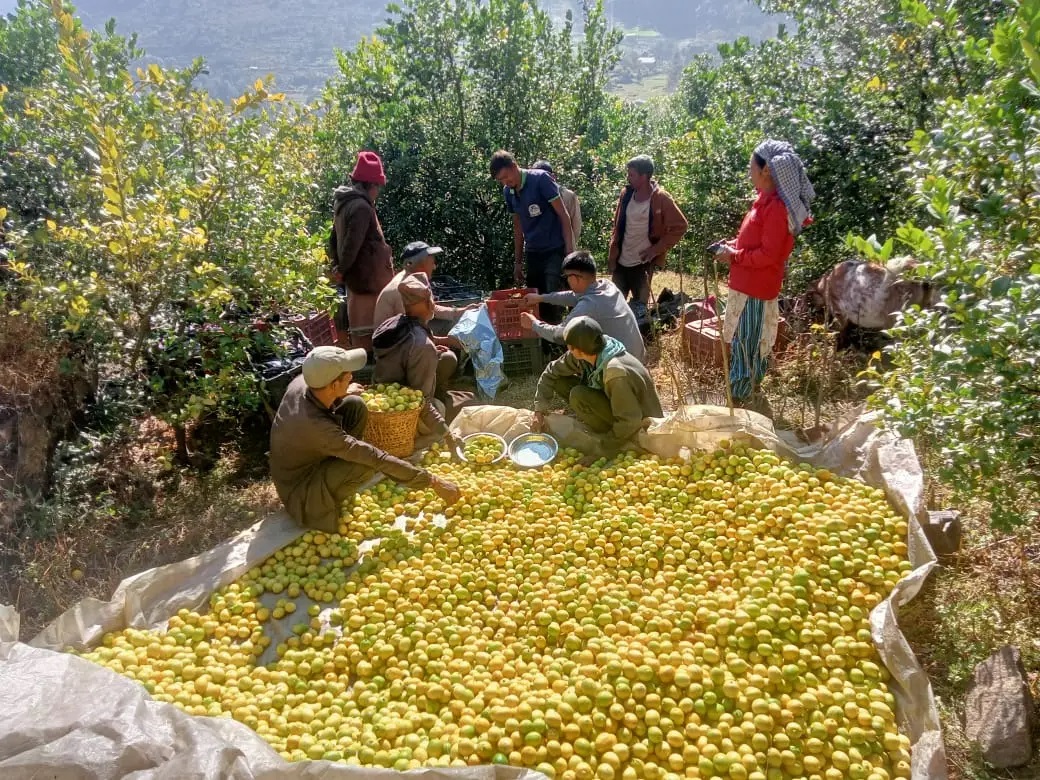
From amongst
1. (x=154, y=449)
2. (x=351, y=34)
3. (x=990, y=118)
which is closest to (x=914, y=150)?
(x=990, y=118)

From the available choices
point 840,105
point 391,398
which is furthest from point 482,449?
point 840,105

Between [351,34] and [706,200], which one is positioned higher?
[351,34]

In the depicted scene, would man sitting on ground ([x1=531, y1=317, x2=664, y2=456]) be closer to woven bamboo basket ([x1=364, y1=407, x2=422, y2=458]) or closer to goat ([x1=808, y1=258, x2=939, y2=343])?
woven bamboo basket ([x1=364, y1=407, x2=422, y2=458])

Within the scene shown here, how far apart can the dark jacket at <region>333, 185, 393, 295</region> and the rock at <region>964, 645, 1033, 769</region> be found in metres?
5.50

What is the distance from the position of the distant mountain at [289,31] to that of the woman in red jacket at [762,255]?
79.9m

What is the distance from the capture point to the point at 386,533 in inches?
173

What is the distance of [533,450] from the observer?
520cm

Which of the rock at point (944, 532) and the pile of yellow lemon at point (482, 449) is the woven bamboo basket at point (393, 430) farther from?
the rock at point (944, 532)

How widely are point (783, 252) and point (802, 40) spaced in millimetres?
4279

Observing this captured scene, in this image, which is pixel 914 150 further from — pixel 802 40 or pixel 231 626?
pixel 802 40

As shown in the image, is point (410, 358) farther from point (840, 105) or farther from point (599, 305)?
point (840, 105)

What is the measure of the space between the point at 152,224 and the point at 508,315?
3.17 m

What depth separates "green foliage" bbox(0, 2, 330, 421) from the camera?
4328 millimetres

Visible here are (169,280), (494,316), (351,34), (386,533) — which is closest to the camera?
(386,533)
